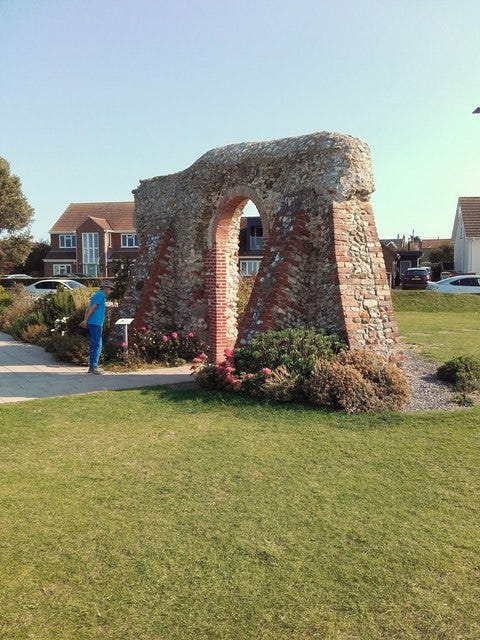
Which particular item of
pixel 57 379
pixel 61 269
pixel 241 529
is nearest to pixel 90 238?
pixel 61 269

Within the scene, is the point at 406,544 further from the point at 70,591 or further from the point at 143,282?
the point at 143,282

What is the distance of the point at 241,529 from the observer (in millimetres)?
3889

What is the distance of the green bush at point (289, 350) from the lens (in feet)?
24.3

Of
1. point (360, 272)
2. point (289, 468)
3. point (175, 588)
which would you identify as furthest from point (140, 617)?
point (360, 272)

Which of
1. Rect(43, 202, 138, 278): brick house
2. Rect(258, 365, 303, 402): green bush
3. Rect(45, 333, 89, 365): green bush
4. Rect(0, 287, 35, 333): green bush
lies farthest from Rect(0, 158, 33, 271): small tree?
Rect(258, 365, 303, 402): green bush

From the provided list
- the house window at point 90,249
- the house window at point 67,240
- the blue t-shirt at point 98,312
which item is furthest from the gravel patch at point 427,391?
the house window at point 67,240

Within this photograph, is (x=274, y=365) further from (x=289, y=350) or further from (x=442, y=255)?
(x=442, y=255)

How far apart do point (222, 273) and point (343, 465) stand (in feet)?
20.7

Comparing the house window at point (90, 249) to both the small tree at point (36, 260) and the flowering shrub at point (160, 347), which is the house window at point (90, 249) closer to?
the small tree at point (36, 260)

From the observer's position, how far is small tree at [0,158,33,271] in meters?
39.3

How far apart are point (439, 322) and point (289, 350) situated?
515 inches

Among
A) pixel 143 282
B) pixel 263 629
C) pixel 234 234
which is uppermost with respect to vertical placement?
pixel 234 234

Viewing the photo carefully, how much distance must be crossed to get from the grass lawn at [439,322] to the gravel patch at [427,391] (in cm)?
107

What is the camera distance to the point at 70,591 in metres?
3.17
